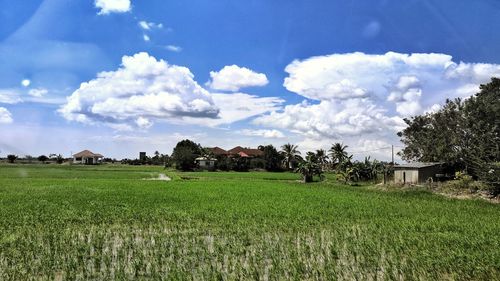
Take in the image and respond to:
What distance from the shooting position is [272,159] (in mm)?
74000

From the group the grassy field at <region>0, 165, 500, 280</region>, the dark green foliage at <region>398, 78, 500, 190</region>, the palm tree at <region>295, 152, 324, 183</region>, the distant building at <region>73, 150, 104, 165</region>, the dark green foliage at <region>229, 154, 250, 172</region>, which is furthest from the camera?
the distant building at <region>73, 150, 104, 165</region>

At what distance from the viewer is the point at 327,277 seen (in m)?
6.90

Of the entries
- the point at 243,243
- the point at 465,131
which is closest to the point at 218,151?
the point at 465,131

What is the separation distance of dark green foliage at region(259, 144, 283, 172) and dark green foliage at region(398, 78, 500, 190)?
103 ft

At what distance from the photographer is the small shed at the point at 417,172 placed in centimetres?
3310

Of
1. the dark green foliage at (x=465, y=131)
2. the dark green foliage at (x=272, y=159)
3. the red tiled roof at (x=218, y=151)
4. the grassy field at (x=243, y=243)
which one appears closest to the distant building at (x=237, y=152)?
the red tiled roof at (x=218, y=151)

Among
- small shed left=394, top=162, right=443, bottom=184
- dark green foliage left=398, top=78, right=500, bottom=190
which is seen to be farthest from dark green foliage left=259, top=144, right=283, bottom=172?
small shed left=394, top=162, right=443, bottom=184

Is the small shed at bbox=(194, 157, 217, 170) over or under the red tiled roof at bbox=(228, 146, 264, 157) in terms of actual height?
under

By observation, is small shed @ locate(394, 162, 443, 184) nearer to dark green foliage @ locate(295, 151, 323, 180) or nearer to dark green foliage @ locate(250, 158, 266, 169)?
dark green foliage @ locate(295, 151, 323, 180)

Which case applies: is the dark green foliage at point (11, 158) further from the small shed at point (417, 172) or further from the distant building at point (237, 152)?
the small shed at point (417, 172)

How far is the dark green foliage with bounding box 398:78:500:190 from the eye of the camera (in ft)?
95.8

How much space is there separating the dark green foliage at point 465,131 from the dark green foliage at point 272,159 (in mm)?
31259

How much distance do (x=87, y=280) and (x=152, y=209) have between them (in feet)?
31.3

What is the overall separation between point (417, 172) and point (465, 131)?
6.05 meters
